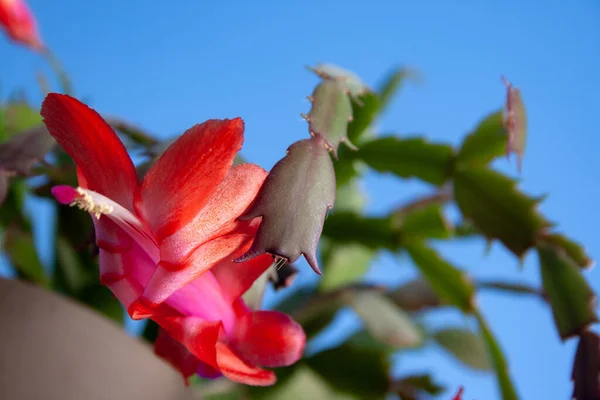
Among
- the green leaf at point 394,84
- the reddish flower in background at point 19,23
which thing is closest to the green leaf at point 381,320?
the green leaf at point 394,84

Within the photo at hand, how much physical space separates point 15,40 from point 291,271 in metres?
1.02

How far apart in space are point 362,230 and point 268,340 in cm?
51

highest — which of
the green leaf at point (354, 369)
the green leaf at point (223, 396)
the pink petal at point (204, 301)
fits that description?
the pink petal at point (204, 301)

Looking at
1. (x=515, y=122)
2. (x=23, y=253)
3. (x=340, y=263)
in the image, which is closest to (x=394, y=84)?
(x=340, y=263)

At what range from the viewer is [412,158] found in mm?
744

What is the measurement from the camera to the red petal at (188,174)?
1.05 ft

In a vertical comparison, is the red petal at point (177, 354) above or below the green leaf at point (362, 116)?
below

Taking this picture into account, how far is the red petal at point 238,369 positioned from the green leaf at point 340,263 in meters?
0.66

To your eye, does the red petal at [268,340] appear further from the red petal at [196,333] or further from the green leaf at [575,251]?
the green leaf at [575,251]

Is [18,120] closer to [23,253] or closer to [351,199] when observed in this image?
[23,253]

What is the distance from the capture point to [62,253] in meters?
0.93

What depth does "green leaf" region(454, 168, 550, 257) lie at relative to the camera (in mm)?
667

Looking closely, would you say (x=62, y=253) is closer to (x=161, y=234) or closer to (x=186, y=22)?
(x=161, y=234)

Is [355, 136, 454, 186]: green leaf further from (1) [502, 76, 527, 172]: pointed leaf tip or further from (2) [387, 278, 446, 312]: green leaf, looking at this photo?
(2) [387, 278, 446, 312]: green leaf
